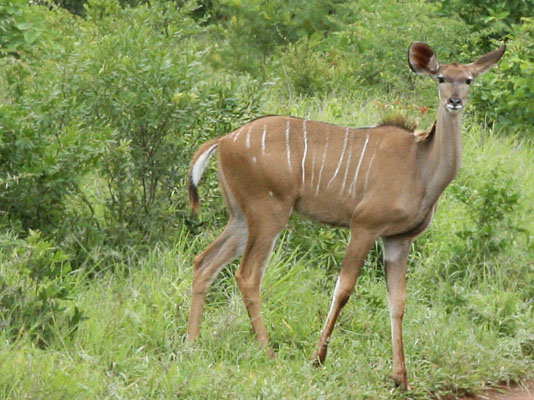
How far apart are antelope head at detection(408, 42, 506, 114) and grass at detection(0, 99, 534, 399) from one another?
1.36m

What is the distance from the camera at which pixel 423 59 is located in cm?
559

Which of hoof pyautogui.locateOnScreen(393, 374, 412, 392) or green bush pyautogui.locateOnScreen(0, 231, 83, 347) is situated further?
hoof pyautogui.locateOnScreen(393, 374, 412, 392)

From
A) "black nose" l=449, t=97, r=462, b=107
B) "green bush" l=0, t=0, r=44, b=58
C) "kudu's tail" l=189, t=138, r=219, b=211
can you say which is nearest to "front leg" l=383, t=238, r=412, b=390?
"black nose" l=449, t=97, r=462, b=107

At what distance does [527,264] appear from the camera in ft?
22.3

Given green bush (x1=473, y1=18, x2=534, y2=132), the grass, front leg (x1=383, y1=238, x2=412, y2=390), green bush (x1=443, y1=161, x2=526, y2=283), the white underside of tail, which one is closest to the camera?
the grass

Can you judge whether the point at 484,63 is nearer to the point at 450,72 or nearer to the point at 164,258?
the point at 450,72

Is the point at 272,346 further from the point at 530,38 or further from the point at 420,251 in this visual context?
the point at 530,38

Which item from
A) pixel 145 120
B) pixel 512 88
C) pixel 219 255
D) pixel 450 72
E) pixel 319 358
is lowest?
pixel 512 88

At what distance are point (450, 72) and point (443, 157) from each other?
456 mm

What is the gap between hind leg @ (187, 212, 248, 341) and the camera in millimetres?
5719

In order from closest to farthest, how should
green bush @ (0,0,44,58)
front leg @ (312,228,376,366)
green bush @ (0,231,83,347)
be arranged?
1. green bush @ (0,231,83,347)
2. front leg @ (312,228,376,366)
3. green bush @ (0,0,44,58)

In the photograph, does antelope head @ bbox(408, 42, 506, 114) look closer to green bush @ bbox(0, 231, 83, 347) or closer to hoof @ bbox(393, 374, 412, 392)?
hoof @ bbox(393, 374, 412, 392)

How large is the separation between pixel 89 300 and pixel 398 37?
5.63 metres

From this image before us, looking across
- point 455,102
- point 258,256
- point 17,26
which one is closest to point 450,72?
point 455,102
